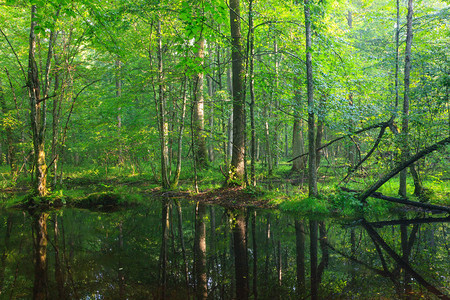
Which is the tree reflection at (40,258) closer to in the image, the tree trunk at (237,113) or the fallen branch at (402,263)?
the fallen branch at (402,263)

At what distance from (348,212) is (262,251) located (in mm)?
4076

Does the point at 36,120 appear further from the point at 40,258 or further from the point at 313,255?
the point at 313,255

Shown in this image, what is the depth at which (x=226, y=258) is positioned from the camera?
Answer: 13.6ft

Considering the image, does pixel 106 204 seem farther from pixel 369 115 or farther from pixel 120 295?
pixel 369 115

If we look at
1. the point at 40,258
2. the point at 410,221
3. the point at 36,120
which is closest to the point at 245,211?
the point at 410,221

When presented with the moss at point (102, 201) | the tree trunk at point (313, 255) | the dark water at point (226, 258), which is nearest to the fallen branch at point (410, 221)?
the dark water at point (226, 258)

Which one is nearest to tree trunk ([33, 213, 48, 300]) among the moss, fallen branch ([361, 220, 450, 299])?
A: the moss

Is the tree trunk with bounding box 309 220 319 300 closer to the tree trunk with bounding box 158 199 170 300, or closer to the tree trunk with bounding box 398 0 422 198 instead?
the tree trunk with bounding box 158 199 170 300

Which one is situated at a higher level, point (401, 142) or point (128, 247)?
point (401, 142)

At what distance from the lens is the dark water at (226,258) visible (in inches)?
123

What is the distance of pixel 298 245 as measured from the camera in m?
4.75

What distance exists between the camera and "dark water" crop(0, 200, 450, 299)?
10.2ft

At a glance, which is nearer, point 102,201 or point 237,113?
point 102,201

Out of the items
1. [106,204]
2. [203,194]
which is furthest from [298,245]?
[106,204]
